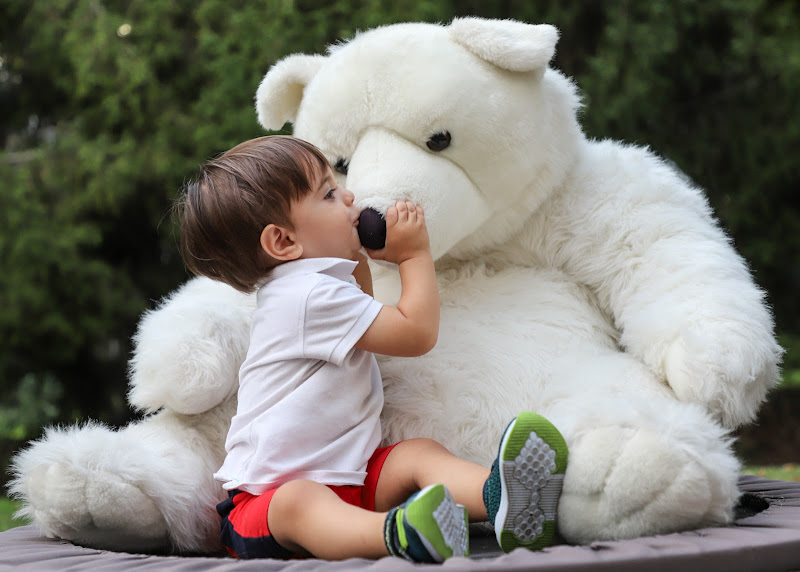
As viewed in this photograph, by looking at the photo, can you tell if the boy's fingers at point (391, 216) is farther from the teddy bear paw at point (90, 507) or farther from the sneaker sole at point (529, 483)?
the teddy bear paw at point (90, 507)

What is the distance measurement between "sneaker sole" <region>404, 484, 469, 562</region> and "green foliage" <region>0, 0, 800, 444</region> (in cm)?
281

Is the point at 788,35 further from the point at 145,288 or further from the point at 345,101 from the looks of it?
the point at 145,288

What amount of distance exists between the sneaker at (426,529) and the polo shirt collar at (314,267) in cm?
50

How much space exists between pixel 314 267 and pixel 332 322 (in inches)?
5.0

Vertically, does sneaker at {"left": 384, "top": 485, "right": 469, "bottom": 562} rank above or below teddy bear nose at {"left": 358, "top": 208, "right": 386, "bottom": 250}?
below

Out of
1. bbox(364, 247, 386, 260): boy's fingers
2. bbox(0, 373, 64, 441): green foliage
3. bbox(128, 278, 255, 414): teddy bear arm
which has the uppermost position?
bbox(364, 247, 386, 260): boy's fingers

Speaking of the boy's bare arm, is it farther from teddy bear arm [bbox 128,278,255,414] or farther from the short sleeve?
teddy bear arm [bbox 128,278,255,414]

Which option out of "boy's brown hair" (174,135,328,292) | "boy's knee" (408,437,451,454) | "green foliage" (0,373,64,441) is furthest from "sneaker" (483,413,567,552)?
"green foliage" (0,373,64,441)

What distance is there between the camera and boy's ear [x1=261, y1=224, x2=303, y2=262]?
60.8 inches

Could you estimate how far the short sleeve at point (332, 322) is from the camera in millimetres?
1470

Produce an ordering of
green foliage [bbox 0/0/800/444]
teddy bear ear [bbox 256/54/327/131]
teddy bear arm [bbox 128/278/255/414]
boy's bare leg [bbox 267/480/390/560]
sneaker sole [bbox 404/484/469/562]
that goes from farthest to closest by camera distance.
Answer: green foliage [bbox 0/0/800/444] < teddy bear ear [bbox 256/54/327/131] < teddy bear arm [bbox 128/278/255/414] < boy's bare leg [bbox 267/480/390/560] < sneaker sole [bbox 404/484/469/562]

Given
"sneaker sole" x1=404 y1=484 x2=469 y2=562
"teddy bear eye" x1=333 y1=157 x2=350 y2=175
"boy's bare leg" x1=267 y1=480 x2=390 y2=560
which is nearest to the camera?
"sneaker sole" x1=404 y1=484 x2=469 y2=562

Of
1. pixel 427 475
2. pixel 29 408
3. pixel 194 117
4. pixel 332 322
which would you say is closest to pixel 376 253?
pixel 332 322

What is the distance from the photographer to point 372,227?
61.2 inches
